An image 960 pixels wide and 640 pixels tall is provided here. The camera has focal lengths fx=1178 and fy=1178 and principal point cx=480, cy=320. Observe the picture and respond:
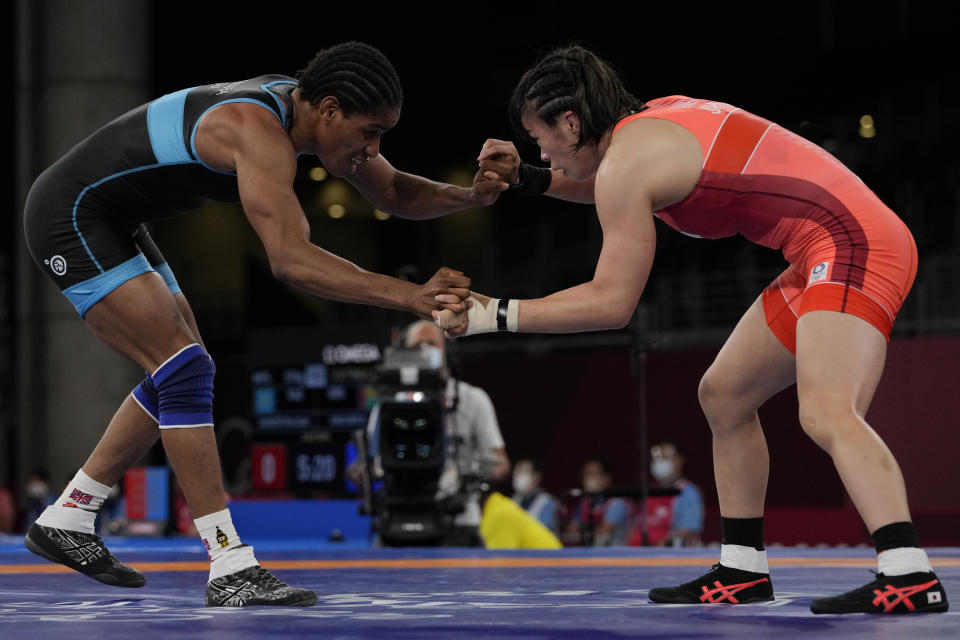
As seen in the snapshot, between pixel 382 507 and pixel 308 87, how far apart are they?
3718mm

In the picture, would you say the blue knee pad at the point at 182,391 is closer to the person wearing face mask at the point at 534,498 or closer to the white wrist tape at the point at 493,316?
the white wrist tape at the point at 493,316

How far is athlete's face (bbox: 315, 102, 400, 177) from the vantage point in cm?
269

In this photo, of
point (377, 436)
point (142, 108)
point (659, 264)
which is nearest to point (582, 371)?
point (659, 264)

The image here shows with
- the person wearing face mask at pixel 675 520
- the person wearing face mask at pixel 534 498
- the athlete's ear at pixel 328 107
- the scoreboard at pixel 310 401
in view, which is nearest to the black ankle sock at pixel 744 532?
the athlete's ear at pixel 328 107

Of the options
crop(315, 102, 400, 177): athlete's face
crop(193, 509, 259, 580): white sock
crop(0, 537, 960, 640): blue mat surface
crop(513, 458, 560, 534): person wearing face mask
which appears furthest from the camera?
crop(513, 458, 560, 534): person wearing face mask

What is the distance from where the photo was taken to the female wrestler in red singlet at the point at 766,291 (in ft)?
7.48

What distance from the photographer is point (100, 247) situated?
2.70m

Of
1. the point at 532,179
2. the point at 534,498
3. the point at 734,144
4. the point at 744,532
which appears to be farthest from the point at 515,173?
the point at 534,498

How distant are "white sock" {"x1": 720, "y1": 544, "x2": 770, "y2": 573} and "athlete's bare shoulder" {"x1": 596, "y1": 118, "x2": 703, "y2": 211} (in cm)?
79

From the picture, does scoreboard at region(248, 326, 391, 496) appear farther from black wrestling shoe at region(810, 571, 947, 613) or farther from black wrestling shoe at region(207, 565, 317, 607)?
black wrestling shoe at region(810, 571, 947, 613)

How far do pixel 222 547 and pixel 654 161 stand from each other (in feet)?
4.09

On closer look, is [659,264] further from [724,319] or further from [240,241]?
[240,241]

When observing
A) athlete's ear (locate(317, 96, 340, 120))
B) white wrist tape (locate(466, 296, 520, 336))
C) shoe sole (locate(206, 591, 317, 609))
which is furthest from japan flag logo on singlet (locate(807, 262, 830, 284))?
shoe sole (locate(206, 591, 317, 609))

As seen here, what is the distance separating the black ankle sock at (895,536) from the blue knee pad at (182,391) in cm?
144
